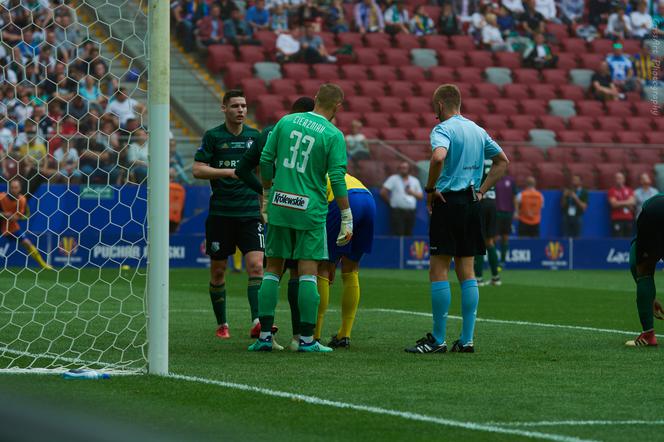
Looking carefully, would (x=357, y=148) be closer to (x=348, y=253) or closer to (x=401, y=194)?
(x=401, y=194)

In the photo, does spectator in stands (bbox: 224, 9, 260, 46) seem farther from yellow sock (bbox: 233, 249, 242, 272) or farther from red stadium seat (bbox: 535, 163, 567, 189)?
yellow sock (bbox: 233, 249, 242, 272)

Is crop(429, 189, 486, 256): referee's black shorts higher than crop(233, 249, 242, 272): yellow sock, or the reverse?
crop(429, 189, 486, 256): referee's black shorts

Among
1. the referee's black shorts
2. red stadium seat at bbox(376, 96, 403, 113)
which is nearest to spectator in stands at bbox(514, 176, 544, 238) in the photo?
red stadium seat at bbox(376, 96, 403, 113)

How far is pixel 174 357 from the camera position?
807cm

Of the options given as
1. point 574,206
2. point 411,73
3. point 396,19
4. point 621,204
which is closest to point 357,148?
point 574,206

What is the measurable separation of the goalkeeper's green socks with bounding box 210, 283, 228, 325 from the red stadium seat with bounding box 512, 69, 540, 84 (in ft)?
70.3

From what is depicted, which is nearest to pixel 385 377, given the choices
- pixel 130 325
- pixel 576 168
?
pixel 130 325

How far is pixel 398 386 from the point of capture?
21.6 ft

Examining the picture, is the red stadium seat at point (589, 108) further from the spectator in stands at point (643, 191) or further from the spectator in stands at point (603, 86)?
the spectator in stands at point (643, 191)

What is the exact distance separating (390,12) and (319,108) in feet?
72.7

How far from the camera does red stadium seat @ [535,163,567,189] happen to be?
25625 mm

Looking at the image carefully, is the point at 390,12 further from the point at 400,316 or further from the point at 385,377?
the point at 385,377

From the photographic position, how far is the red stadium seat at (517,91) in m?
29.8

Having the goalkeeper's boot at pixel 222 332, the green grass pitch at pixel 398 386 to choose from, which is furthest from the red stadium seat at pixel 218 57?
the goalkeeper's boot at pixel 222 332
